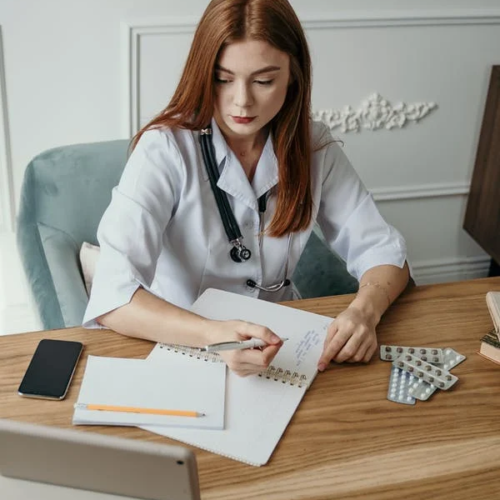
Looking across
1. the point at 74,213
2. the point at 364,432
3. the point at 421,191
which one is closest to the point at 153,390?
the point at 364,432

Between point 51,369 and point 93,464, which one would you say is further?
point 51,369

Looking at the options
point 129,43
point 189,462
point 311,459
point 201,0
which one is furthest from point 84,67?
point 189,462

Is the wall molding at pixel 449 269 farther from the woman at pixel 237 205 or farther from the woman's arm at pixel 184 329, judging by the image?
the woman's arm at pixel 184 329

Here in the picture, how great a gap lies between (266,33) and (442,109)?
5.35 feet

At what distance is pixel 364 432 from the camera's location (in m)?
1.23

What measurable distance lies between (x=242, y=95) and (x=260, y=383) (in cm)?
56

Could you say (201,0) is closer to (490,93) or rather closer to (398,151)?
(398,151)

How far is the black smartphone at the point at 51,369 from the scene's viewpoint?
126 centimetres

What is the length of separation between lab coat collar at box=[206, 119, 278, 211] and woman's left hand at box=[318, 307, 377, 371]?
0.38m

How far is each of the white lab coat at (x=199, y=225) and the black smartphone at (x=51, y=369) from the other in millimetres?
→ 96

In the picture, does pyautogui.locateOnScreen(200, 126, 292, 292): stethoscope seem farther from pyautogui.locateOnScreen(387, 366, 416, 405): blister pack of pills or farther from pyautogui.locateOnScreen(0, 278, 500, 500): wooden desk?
pyautogui.locateOnScreen(387, 366, 416, 405): blister pack of pills

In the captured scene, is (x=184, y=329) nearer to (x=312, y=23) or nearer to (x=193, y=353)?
(x=193, y=353)

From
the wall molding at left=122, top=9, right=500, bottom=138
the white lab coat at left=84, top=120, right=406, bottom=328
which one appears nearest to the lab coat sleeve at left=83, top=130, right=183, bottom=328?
the white lab coat at left=84, top=120, right=406, bottom=328

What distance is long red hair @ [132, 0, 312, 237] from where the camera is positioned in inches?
57.6
